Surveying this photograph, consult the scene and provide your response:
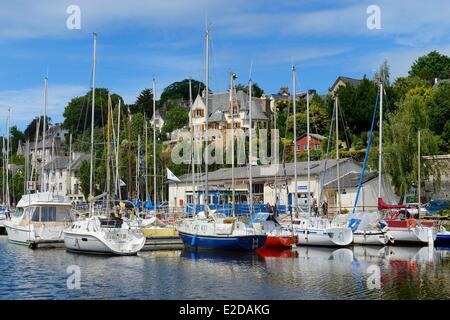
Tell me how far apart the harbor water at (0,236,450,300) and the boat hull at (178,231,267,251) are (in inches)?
25.3

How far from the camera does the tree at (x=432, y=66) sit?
133m

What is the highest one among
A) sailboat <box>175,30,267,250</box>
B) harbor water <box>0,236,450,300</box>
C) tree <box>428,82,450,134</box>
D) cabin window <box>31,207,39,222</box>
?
tree <box>428,82,450,134</box>

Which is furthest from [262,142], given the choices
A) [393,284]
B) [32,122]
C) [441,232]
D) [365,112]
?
[32,122]

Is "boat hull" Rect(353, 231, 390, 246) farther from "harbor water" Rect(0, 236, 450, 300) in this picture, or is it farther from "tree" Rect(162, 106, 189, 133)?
"tree" Rect(162, 106, 189, 133)

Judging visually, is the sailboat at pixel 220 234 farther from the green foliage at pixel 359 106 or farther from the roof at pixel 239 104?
the roof at pixel 239 104

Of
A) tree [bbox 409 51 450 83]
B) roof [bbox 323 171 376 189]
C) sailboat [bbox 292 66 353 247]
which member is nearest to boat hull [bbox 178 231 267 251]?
sailboat [bbox 292 66 353 247]

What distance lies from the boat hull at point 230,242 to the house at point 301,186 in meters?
21.3

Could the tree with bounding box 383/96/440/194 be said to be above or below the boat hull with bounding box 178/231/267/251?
above

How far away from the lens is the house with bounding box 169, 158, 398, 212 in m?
68.3

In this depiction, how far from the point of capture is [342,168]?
7438 centimetres

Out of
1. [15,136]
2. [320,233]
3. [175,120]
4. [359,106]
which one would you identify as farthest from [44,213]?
[15,136]

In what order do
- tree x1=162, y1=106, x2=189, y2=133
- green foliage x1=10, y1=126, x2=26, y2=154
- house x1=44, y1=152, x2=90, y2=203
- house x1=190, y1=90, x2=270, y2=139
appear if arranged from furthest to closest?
green foliage x1=10, y1=126, x2=26, y2=154 < tree x1=162, y1=106, x2=189, y2=133 < house x1=190, y1=90, x2=270, y2=139 < house x1=44, y1=152, x2=90, y2=203

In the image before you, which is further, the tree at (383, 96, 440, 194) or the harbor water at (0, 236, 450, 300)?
the tree at (383, 96, 440, 194)

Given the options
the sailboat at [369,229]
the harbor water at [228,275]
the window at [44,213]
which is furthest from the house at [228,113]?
the harbor water at [228,275]
